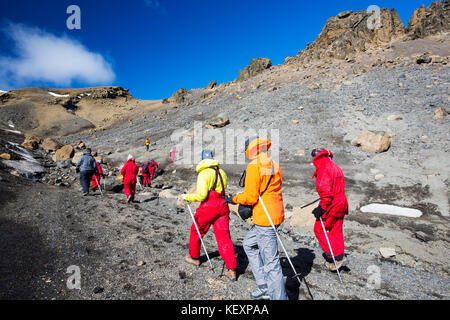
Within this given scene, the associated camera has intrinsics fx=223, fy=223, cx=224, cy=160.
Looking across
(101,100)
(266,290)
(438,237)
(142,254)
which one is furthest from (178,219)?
(101,100)

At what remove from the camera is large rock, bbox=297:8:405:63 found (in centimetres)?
3870

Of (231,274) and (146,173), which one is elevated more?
(146,173)

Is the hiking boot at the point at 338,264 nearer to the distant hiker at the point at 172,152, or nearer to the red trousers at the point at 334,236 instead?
the red trousers at the point at 334,236

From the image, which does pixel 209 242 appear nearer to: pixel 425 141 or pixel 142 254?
pixel 142 254

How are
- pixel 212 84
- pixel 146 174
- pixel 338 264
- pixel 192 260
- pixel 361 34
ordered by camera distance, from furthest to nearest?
pixel 212 84 → pixel 361 34 → pixel 146 174 → pixel 338 264 → pixel 192 260

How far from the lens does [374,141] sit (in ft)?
46.0

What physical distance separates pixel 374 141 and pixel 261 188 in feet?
46.3

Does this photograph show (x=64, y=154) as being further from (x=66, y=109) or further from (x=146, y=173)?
(x=66, y=109)

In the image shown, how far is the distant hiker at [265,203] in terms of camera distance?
308cm

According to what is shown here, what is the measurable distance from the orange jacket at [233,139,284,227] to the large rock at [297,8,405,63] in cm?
4224

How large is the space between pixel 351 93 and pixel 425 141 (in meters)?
11.5

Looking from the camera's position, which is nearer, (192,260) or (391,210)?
(192,260)

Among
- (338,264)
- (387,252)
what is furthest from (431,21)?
(338,264)

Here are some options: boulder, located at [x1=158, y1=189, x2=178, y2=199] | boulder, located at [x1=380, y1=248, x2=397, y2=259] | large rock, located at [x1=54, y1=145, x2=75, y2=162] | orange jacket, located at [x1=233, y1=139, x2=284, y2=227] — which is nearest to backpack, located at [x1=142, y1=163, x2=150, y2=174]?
boulder, located at [x1=158, y1=189, x2=178, y2=199]
